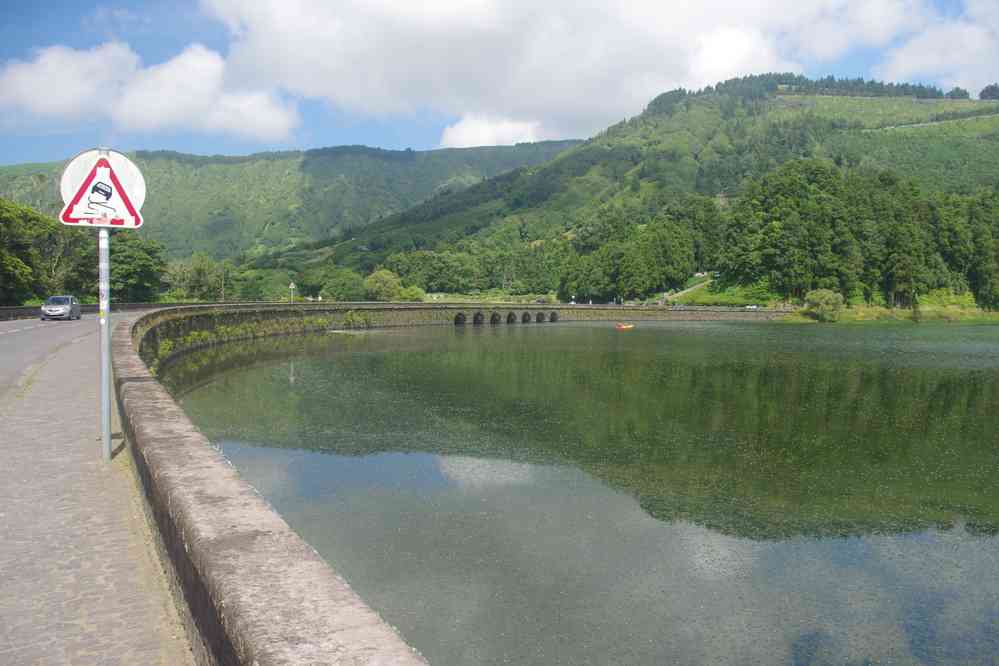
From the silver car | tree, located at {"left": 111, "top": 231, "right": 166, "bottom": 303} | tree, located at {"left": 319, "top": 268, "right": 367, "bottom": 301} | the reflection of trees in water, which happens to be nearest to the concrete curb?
the reflection of trees in water

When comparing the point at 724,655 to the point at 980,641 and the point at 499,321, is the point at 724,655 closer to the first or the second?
the point at 980,641

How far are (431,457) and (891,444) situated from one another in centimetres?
1169

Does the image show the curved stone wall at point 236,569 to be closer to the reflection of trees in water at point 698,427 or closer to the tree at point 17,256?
the reflection of trees in water at point 698,427

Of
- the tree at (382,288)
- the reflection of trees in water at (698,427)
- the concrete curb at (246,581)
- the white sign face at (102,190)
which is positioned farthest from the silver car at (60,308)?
the tree at (382,288)

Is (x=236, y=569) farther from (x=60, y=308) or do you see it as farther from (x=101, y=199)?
(x=60, y=308)

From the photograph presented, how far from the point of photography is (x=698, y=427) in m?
19.8

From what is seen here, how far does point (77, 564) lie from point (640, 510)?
344 inches

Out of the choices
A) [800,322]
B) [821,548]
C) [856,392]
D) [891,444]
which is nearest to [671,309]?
[800,322]

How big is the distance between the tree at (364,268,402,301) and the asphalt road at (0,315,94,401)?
4020 inches

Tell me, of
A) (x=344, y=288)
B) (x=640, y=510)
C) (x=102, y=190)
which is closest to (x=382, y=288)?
(x=344, y=288)

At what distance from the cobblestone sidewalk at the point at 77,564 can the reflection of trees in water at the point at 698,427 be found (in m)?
7.71

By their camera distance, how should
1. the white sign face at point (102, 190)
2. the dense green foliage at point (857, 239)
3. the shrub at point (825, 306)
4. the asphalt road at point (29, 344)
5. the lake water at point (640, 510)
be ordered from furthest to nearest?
the dense green foliage at point (857, 239) → the shrub at point (825, 306) → the asphalt road at point (29, 344) → the white sign face at point (102, 190) → the lake water at point (640, 510)

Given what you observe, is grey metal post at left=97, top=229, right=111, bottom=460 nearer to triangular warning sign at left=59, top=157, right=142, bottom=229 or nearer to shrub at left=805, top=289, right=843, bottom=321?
triangular warning sign at left=59, top=157, right=142, bottom=229

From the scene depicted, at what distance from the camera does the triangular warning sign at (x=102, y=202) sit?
8297 millimetres
